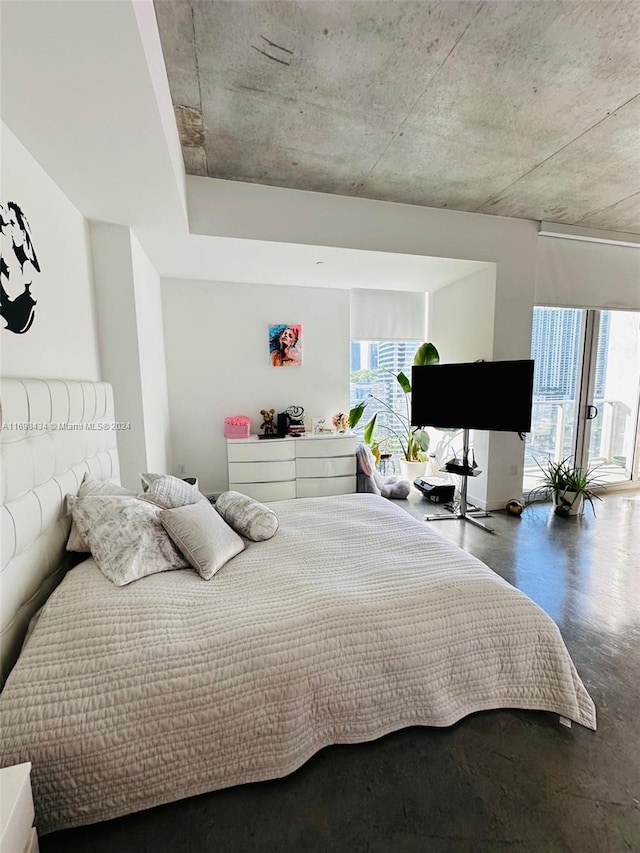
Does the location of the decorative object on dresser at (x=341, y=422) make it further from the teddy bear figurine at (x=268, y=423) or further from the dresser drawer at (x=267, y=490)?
the dresser drawer at (x=267, y=490)

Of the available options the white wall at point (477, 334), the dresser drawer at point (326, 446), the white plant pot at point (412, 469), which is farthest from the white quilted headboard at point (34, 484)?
the white plant pot at point (412, 469)

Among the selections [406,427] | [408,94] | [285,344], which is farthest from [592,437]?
Answer: [408,94]

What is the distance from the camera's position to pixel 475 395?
3088mm

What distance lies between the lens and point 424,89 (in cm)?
178

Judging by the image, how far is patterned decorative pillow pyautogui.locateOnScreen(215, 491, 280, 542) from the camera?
71.2 inches

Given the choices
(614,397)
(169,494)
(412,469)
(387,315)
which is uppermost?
(387,315)

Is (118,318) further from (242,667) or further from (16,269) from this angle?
(242,667)

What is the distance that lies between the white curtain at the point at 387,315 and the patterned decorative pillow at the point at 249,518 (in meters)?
2.96

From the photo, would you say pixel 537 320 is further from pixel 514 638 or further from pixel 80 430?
pixel 80 430

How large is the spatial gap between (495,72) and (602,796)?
2.88m

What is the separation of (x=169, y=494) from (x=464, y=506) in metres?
2.64

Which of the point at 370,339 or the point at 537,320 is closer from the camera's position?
the point at 537,320

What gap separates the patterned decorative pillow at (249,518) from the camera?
1810 mm

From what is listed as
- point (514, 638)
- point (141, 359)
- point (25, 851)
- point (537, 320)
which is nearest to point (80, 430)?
point (141, 359)
